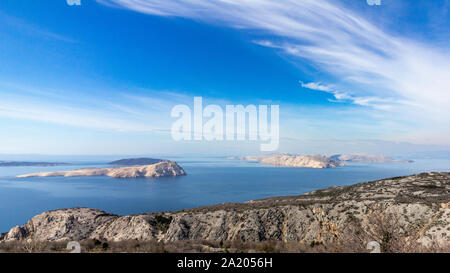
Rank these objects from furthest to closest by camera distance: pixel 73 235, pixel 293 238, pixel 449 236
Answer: pixel 73 235
pixel 293 238
pixel 449 236

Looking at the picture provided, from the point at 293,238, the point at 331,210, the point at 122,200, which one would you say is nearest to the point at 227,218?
the point at 293,238

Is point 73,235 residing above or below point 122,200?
above
